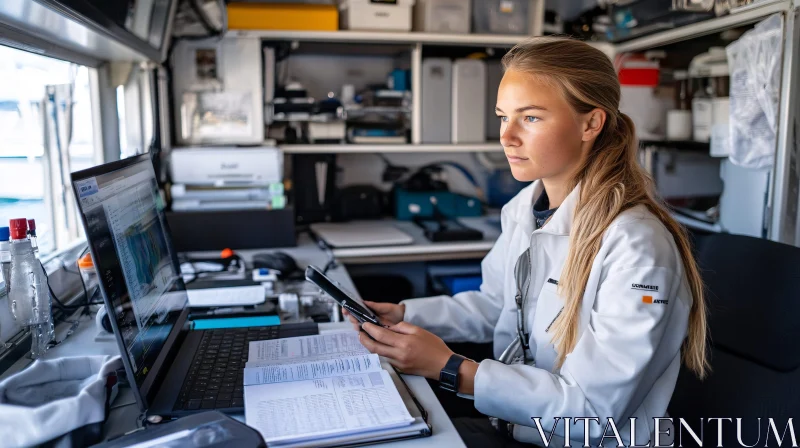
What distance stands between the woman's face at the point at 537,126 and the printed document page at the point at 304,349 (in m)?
0.47

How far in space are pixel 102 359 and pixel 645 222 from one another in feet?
3.05

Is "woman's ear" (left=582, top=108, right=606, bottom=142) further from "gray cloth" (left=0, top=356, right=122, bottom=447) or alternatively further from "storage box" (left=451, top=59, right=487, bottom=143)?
"storage box" (left=451, top=59, right=487, bottom=143)

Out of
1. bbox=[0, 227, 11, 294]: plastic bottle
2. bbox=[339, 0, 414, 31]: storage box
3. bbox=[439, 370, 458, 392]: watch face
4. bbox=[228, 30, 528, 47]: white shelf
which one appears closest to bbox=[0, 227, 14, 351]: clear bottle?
bbox=[0, 227, 11, 294]: plastic bottle

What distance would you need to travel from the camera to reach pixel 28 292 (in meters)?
1.26

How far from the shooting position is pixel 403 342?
1.13m

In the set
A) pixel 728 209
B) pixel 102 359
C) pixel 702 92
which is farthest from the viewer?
pixel 702 92

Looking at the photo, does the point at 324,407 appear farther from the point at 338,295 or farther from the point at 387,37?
the point at 387,37

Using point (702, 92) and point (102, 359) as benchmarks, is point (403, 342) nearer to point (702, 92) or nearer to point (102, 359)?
point (102, 359)

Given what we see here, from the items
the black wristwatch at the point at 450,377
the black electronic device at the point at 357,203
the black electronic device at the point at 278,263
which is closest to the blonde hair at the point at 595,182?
the black wristwatch at the point at 450,377

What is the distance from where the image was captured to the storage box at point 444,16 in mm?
2658

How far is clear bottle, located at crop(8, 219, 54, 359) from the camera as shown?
4.02 ft

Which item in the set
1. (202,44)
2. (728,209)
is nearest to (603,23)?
(728,209)

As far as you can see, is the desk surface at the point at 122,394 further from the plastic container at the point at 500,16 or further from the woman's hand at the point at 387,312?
the plastic container at the point at 500,16

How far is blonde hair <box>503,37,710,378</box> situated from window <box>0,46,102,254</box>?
114cm
